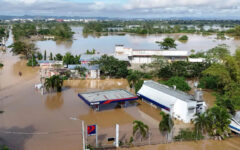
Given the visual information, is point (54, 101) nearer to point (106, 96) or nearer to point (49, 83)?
point (49, 83)

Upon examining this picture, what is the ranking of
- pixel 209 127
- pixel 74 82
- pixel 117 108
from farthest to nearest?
1. pixel 74 82
2. pixel 117 108
3. pixel 209 127

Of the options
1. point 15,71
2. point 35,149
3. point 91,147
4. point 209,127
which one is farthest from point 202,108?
point 15,71

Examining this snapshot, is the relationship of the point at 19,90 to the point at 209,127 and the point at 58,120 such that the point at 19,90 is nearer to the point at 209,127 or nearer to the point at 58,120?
the point at 58,120

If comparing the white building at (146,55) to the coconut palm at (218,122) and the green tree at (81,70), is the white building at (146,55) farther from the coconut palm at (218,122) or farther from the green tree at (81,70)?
the coconut palm at (218,122)

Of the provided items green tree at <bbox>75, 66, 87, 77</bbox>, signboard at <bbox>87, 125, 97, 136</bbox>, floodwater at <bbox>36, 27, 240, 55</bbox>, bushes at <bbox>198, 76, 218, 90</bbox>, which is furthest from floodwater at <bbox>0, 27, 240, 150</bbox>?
floodwater at <bbox>36, 27, 240, 55</bbox>

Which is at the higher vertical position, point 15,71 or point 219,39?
point 219,39

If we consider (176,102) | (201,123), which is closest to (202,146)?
(201,123)
